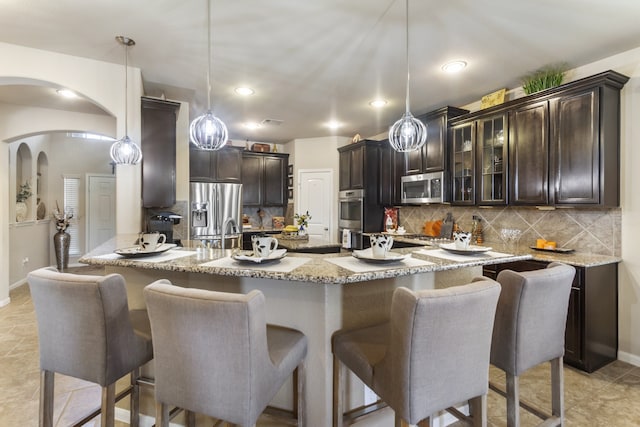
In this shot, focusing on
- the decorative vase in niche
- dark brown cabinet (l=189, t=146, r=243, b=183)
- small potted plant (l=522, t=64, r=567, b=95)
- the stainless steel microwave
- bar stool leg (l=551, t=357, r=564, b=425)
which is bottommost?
bar stool leg (l=551, t=357, r=564, b=425)

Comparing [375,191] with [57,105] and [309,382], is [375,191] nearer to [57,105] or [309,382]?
[309,382]

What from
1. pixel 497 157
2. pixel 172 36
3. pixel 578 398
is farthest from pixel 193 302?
pixel 497 157

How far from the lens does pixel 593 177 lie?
2578mm

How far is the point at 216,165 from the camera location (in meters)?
5.18

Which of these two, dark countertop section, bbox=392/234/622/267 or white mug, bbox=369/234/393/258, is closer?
white mug, bbox=369/234/393/258

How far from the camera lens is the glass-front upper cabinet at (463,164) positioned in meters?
3.60

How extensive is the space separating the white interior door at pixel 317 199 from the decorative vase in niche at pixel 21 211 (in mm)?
4343

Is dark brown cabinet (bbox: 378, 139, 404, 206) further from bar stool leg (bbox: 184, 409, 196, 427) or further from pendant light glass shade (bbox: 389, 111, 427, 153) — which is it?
bar stool leg (bbox: 184, 409, 196, 427)

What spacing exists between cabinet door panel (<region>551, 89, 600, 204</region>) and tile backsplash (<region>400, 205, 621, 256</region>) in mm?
373

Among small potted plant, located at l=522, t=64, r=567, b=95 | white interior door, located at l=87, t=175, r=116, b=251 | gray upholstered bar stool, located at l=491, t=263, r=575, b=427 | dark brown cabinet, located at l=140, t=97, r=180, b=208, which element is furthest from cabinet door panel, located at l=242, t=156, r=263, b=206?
gray upholstered bar stool, located at l=491, t=263, r=575, b=427

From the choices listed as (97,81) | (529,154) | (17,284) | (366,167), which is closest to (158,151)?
(97,81)

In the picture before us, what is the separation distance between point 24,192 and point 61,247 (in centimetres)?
118

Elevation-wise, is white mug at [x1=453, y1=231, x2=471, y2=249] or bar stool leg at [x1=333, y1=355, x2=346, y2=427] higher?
white mug at [x1=453, y1=231, x2=471, y2=249]

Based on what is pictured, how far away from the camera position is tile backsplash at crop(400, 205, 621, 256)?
2.78 m
